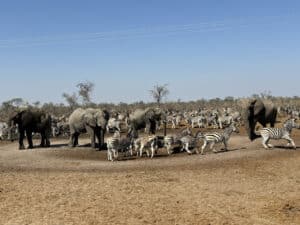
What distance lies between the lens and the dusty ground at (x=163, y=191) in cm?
1184

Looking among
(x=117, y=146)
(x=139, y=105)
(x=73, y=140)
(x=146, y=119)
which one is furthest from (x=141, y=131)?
(x=139, y=105)

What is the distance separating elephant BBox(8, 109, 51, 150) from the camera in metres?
29.2

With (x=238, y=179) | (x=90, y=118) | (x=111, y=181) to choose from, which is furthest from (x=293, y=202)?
(x=90, y=118)

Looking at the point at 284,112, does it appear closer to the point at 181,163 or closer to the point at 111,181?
the point at 181,163

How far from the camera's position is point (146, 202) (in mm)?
→ 12922

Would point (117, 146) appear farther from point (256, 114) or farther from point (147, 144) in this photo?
point (256, 114)

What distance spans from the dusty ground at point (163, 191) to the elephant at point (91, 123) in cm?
551

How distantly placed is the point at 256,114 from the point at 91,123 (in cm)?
954

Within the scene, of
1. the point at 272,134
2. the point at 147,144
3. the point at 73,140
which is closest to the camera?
the point at 272,134

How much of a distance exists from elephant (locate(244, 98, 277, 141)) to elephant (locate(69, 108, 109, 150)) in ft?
26.4

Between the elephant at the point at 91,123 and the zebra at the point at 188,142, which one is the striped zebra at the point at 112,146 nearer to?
the zebra at the point at 188,142

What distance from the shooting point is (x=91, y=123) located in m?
27.8

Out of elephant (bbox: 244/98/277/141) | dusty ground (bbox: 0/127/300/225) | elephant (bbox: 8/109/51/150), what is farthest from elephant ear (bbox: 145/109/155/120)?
dusty ground (bbox: 0/127/300/225)

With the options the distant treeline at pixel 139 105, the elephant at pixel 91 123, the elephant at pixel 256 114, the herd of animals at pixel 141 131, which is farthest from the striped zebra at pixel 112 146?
the distant treeline at pixel 139 105
